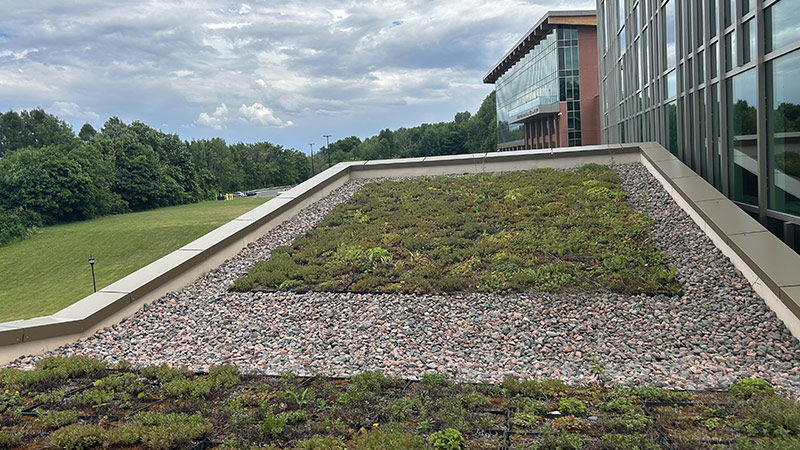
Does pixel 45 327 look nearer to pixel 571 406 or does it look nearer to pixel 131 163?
pixel 571 406

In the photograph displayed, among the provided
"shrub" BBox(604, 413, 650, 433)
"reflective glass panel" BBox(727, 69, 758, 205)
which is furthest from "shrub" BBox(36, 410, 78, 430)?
"reflective glass panel" BBox(727, 69, 758, 205)

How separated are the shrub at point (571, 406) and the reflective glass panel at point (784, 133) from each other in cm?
582

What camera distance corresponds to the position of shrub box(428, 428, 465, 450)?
13.9 ft

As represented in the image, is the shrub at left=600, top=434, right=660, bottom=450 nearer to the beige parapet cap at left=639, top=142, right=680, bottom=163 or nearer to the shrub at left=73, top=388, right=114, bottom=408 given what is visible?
the shrub at left=73, top=388, right=114, bottom=408

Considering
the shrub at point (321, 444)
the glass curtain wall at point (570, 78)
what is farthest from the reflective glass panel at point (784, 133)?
the glass curtain wall at point (570, 78)

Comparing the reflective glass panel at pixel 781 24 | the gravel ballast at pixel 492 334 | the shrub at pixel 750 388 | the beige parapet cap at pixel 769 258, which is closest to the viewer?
the shrub at pixel 750 388

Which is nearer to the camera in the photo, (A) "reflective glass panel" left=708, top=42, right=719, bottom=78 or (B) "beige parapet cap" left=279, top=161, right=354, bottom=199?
(A) "reflective glass panel" left=708, top=42, right=719, bottom=78

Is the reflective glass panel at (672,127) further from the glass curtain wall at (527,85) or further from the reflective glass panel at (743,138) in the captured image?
the glass curtain wall at (527,85)

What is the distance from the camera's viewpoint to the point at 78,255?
3422 centimetres

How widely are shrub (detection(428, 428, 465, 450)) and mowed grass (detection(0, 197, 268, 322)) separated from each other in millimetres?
21973

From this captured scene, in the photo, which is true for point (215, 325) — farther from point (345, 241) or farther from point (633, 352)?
point (633, 352)

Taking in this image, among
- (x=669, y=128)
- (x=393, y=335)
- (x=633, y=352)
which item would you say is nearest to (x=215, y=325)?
(x=393, y=335)

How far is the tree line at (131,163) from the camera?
48.5m

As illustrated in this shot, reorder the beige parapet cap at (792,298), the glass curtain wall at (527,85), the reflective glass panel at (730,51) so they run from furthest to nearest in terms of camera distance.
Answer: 1. the glass curtain wall at (527,85)
2. the reflective glass panel at (730,51)
3. the beige parapet cap at (792,298)
